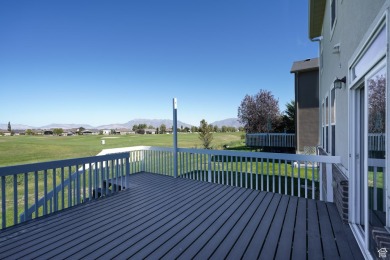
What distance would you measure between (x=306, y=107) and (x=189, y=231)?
1128 cm

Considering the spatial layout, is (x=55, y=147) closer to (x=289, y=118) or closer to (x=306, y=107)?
(x=289, y=118)

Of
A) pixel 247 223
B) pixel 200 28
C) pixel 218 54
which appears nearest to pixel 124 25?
pixel 200 28

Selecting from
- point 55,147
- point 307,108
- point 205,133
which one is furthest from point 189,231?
point 55,147

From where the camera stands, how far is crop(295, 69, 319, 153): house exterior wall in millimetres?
11594

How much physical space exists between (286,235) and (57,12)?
14.1 metres

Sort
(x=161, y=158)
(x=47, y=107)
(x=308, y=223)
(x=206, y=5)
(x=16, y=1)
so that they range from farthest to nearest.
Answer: (x=47, y=107), (x=206, y=5), (x=16, y=1), (x=161, y=158), (x=308, y=223)

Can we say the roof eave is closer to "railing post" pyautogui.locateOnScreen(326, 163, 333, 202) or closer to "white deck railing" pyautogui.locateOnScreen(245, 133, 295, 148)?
"railing post" pyautogui.locateOnScreen(326, 163, 333, 202)

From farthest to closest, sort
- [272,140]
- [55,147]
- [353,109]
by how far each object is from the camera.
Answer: [55,147]
[272,140]
[353,109]

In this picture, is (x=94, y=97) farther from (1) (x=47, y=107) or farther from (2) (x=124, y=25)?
(2) (x=124, y=25)

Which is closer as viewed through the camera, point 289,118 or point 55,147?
point 289,118

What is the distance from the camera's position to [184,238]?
2.71 m

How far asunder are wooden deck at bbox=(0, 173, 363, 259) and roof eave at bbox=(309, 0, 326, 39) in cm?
677

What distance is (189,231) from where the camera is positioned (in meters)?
2.91

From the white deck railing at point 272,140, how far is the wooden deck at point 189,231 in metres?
11.9
